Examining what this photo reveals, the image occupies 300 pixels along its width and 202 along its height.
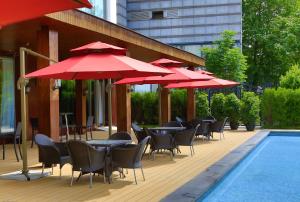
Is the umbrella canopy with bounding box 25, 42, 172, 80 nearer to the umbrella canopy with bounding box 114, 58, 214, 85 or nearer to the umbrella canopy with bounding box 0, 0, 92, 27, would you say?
the umbrella canopy with bounding box 114, 58, 214, 85

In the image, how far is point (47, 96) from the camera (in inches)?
367

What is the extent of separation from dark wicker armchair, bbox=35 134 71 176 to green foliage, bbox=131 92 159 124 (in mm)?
15899

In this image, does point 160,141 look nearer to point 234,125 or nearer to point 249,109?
point 249,109

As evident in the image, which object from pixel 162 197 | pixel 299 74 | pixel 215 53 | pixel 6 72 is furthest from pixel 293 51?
pixel 162 197

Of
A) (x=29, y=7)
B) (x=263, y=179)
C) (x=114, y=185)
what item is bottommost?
(x=263, y=179)

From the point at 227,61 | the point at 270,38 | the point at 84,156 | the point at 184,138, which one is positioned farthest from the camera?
the point at 270,38

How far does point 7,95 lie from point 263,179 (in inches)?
369

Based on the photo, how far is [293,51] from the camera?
35.3 metres

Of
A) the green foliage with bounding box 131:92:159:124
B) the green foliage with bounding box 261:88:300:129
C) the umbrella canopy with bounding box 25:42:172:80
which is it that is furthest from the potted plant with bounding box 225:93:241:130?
the umbrella canopy with bounding box 25:42:172:80

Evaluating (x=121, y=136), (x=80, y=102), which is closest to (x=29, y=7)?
(x=121, y=136)

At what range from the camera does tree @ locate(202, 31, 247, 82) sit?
89.7ft

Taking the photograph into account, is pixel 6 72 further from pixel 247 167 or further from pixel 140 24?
pixel 140 24

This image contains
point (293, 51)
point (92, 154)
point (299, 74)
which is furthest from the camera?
point (293, 51)

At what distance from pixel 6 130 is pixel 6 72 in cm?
190
